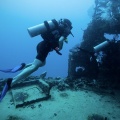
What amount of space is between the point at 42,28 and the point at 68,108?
3979mm

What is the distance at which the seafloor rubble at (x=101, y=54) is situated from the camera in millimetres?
12438

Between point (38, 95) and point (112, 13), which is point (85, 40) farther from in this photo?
point (38, 95)

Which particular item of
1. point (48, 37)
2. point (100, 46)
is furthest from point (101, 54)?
point (48, 37)

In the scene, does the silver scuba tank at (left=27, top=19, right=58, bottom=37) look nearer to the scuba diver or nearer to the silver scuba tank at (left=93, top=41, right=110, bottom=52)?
the scuba diver

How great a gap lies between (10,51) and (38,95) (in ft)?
489

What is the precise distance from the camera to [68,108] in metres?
8.13

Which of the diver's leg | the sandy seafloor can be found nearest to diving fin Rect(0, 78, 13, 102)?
the diver's leg

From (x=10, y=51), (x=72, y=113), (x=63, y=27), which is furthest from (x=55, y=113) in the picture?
(x=10, y=51)

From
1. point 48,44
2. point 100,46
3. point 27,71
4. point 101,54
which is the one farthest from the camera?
point 101,54

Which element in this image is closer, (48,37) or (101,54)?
(48,37)

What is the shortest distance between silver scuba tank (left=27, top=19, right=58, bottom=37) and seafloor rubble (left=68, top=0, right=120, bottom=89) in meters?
5.03

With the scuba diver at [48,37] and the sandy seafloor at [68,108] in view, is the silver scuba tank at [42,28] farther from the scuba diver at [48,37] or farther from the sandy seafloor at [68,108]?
the sandy seafloor at [68,108]

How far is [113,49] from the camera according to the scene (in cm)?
1264

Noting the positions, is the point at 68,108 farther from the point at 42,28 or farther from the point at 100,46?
the point at 100,46
